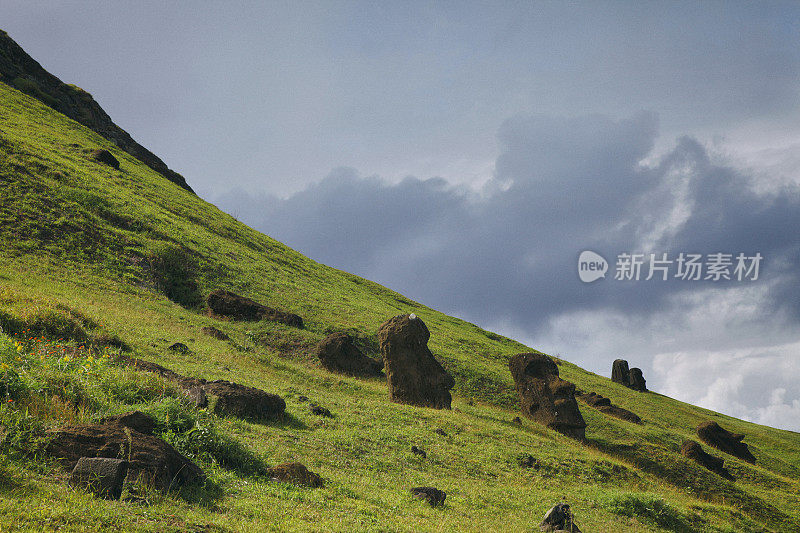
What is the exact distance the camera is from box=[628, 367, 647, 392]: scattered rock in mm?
70000

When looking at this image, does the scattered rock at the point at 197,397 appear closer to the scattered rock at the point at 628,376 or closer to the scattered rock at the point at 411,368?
the scattered rock at the point at 411,368

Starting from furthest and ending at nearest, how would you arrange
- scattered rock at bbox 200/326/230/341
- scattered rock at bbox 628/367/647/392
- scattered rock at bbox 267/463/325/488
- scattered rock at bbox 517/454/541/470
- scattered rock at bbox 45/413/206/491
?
scattered rock at bbox 628/367/647/392 → scattered rock at bbox 200/326/230/341 → scattered rock at bbox 517/454/541/470 → scattered rock at bbox 267/463/325/488 → scattered rock at bbox 45/413/206/491

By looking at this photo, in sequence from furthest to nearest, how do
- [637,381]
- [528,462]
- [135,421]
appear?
[637,381]
[528,462]
[135,421]

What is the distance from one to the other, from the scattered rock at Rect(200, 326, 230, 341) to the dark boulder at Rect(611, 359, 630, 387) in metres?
59.5

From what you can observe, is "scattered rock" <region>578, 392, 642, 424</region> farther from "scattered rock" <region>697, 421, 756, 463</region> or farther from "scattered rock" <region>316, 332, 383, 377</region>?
"scattered rock" <region>316, 332, 383, 377</region>

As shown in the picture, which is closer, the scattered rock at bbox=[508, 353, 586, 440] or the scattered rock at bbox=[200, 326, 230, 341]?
the scattered rock at bbox=[508, 353, 586, 440]

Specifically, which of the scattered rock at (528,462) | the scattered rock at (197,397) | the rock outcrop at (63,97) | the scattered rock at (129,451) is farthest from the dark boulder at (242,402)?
the rock outcrop at (63,97)

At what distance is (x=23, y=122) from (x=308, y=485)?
74.7m

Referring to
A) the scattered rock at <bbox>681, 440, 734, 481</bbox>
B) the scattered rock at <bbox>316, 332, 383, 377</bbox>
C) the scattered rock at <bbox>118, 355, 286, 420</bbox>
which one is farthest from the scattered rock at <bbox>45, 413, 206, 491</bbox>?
the scattered rock at <bbox>681, 440, 734, 481</bbox>

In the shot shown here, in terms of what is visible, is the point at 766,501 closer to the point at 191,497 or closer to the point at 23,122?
the point at 191,497

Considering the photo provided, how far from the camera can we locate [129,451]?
911cm

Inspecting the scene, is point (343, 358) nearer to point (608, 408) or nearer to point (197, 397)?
point (197, 397)

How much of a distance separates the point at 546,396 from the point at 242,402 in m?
21.2

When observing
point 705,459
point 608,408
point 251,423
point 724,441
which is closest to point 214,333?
point 251,423
